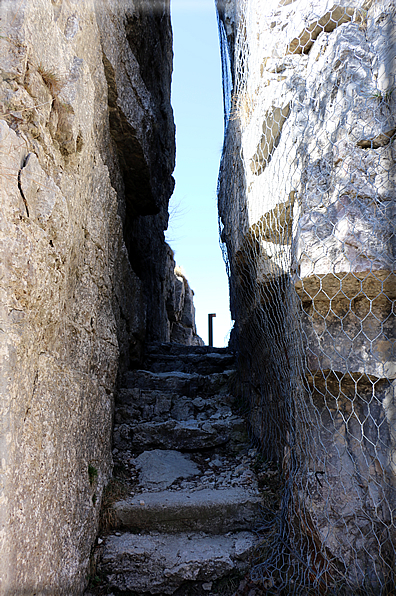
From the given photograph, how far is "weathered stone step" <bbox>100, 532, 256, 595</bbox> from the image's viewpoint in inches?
76.7

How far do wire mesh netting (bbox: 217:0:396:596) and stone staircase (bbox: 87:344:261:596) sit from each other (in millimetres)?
230

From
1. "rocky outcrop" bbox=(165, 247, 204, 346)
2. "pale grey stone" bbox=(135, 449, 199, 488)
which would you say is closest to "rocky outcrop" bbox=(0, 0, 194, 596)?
"pale grey stone" bbox=(135, 449, 199, 488)

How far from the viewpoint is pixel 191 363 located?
4133 millimetres

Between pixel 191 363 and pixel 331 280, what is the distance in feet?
8.39

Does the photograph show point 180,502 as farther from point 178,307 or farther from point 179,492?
point 178,307

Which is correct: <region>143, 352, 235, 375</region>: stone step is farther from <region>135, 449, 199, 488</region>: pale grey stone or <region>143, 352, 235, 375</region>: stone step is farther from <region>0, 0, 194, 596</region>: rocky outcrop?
<region>0, 0, 194, 596</region>: rocky outcrop

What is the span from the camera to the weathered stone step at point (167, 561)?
1.95m

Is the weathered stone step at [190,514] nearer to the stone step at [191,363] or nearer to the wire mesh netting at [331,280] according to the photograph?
the wire mesh netting at [331,280]

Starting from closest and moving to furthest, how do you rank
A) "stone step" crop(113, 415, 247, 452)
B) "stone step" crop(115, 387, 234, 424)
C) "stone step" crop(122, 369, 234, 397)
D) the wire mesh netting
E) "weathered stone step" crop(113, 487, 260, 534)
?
the wire mesh netting < "weathered stone step" crop(113, 487, 260, 534) < "stone step" crop(113, 415, 247, 452) < "stone step" crop(115, 387, 234, 424) < "stone step" crop(122, 369, 234, 397)

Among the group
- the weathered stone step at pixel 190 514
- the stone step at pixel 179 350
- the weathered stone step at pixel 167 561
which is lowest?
the weathered stone step at pixel 167 561

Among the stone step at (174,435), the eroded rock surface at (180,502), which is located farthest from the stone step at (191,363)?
the stone step at (174,435)

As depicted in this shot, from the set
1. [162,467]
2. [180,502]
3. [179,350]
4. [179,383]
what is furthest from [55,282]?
[179,350]

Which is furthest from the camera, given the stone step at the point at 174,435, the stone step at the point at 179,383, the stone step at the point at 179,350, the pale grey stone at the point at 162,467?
the stone step at the point at 179,350

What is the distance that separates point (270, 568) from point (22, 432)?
4.67ft
